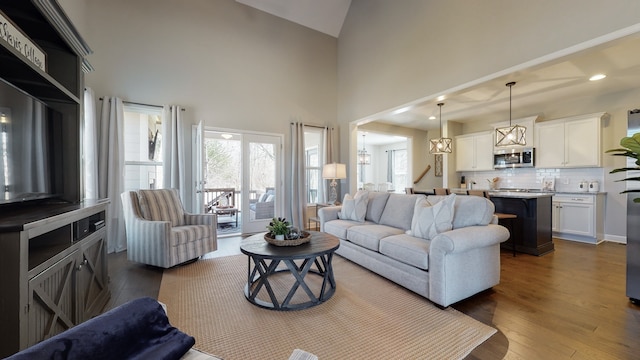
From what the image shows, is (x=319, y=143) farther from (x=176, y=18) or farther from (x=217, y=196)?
(x=176, y=18)

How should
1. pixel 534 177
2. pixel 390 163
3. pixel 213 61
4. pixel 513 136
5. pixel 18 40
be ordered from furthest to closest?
pixel 390 163, pixel 534 177, pixel 213 61, pixel 513 136, pixel 18 40

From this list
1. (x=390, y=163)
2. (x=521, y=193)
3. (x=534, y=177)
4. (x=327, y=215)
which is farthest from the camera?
(x=390, y=163)

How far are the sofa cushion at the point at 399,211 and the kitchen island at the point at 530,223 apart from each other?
5.84 ft

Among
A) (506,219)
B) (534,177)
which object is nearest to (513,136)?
(506,219)

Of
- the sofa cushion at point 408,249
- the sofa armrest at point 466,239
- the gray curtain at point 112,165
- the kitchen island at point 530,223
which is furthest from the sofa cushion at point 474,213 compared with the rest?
the gray curtain at point 112,165

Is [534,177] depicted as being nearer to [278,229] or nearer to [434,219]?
[434,219]

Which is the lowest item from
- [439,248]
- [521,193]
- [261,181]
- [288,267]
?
[288,267]

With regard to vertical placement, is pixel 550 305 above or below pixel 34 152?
below

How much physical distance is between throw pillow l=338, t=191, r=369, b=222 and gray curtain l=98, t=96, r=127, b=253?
3445 mm

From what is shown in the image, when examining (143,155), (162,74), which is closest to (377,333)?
(143,155)

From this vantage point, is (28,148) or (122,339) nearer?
(122,339)

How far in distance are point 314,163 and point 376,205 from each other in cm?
250

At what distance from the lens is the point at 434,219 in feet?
8.70

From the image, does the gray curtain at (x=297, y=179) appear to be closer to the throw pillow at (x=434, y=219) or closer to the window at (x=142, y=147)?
the window at (x=142, y=147)
